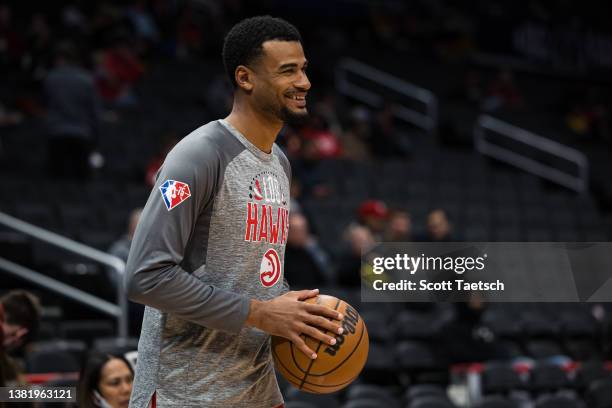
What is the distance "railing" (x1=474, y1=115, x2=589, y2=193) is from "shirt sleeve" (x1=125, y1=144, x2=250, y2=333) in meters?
11.0

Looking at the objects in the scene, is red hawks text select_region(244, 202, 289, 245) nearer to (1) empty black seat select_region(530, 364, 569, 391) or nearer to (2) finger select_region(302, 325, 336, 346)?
(2) finger select_region(302, 325, 336, 346)

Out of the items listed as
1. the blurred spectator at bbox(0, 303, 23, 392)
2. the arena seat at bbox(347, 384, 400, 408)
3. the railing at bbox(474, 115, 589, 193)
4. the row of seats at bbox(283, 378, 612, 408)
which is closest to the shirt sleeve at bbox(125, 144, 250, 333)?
the blurred spectator at bbox(0, 303, 23, 392)

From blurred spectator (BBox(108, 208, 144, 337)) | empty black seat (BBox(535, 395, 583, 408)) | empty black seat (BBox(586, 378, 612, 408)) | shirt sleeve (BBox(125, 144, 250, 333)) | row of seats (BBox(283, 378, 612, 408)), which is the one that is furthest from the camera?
blurred spectator (BBox(108, 208, 144, 337))

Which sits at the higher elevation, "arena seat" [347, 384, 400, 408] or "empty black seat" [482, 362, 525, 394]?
"empty black seat" [482, 362, 525, 394]

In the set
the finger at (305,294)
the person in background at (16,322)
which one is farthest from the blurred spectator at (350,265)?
the finger at (305,294)

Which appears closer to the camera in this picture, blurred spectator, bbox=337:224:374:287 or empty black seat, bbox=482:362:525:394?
empty black seat, bbox=482:362:525:394

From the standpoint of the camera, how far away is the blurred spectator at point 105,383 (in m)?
3.59

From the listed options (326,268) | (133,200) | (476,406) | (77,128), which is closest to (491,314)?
(326,268)

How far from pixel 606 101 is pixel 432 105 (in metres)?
3.47

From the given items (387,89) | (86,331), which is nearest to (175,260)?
(86,331)

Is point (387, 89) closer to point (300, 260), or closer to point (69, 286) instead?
point (300, 260)

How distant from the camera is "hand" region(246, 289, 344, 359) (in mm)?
2230

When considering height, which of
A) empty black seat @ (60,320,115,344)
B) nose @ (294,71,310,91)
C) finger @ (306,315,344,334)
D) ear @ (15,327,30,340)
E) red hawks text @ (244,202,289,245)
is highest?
empty black seat @ (60,320,115,344)

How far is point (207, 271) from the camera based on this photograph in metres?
2.30
